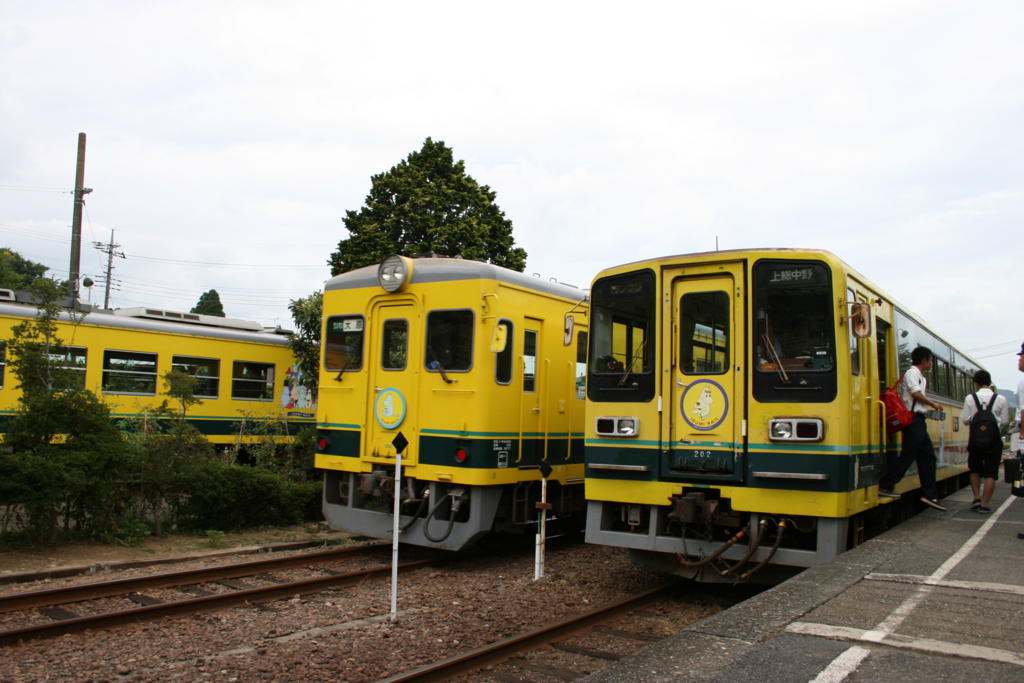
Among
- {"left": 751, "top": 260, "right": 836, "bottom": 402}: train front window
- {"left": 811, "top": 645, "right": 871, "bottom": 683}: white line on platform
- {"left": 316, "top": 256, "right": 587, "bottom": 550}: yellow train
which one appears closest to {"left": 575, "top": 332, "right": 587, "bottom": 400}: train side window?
{"left": 316, "top": 256, "right": 587, "bottom": 550}: yellow train

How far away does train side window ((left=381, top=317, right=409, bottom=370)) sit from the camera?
927cm

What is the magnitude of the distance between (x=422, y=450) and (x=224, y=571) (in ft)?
7.62

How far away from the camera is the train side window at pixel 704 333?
23.4ft

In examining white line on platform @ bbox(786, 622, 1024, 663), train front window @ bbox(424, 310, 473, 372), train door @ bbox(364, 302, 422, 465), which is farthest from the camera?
train door @ bbox(364, 302, 422, 465)

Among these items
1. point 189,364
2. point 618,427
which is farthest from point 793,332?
point 189,364

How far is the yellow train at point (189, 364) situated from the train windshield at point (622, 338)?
8252 millimetres

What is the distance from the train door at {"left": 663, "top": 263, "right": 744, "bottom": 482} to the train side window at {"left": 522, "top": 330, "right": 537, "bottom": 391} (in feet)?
7.60

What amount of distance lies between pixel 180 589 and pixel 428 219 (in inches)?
641

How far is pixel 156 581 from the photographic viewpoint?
24.5ft

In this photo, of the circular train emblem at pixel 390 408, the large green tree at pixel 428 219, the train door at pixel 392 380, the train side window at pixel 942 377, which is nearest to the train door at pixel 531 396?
the train door at pixel 392 380

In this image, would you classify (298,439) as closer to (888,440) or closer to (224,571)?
(224,571)

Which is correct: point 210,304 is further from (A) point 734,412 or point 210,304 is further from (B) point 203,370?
(A) point 734,412

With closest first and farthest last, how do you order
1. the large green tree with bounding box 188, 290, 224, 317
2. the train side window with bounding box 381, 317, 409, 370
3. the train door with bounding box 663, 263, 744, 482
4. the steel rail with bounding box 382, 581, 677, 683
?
the steel rail with bounding box 382, 581, 677, 683
the train door with bounding box 663, 263, 744, 482
the train side window with bounding box 381, 317, 409, 370
the large green tree with bounding box 188, 290, 224, 317

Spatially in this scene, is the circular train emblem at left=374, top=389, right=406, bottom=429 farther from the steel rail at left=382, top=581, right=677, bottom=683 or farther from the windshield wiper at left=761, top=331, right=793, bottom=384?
the windshield wiper at left=761, top=331, right=793, bottom=384
